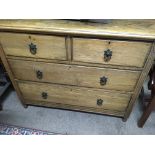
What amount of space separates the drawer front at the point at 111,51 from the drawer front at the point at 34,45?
10cm

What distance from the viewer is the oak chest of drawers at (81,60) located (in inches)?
36.9

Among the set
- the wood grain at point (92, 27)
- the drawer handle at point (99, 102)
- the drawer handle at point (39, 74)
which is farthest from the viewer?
the drawer handle at point (99, 102)

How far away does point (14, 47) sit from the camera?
1.12 meters

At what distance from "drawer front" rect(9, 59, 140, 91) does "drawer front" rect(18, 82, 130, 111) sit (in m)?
0.07

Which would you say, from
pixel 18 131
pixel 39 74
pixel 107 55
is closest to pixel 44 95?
pixel 39 74

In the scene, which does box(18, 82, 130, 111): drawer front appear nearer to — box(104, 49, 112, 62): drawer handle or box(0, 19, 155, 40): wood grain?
box(104, 49, 112, 62): drawer handle

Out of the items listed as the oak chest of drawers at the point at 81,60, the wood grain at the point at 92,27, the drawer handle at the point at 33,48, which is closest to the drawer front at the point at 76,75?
the oak chest of drawers at the point at 81,60

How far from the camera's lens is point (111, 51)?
1.00 metres

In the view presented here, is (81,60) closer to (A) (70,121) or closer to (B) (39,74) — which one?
(B) (39,74)

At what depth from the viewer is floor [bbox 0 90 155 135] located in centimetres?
148

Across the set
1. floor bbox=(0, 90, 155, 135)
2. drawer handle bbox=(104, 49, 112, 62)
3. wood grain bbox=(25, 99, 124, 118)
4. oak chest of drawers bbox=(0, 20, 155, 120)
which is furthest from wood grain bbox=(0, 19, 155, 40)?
floor bbox=(0, 90, 155, 135)

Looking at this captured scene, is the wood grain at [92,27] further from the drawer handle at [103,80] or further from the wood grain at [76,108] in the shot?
the wood grain at [76,108]
